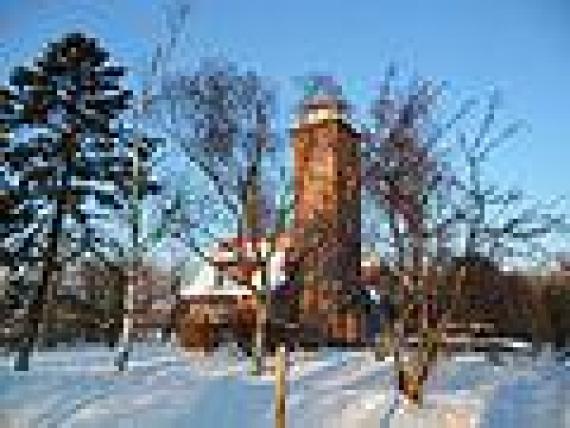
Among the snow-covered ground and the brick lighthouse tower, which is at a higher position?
the brick lighthouse tower

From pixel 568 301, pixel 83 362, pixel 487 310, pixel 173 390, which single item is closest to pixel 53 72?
pixel 83 362

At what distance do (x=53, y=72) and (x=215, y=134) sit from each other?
14.6 ft

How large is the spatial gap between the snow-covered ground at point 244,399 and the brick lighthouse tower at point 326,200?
7.18 feet

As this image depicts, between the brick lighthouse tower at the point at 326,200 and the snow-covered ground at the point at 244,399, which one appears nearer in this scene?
the snow-covered ground at the point at 244,399

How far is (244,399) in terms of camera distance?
1487 centimetres

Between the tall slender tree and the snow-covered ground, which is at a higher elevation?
the tall slender tree

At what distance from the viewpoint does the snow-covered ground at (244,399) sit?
1292 centimetres

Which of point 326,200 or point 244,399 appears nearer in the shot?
point 244,399

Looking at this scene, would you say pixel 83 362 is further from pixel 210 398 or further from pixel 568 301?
pixel 568 301

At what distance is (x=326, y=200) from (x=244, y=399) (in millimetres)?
5333

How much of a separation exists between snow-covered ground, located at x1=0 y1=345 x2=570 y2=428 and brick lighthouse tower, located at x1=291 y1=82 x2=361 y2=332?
2190mm

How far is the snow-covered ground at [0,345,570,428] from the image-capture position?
12922mm

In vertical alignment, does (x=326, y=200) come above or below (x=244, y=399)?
above

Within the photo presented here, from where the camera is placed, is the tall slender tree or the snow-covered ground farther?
the tall slender tree
